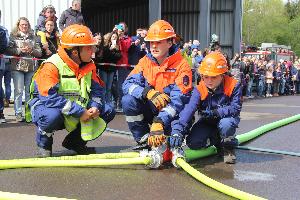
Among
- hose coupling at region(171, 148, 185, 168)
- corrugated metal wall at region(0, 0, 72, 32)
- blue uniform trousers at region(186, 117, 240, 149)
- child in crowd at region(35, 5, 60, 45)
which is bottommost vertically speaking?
hose coupling at region(171, 148, 185, 168)

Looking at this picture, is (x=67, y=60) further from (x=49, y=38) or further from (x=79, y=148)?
(x=49, y=38)

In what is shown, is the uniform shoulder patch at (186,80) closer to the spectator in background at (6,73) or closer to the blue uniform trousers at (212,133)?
the blue uniform trousers at (212,133)

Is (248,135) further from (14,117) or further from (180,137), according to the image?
(14,117)

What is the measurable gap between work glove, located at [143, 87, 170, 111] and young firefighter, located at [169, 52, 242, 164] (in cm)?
21

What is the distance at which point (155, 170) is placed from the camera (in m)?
4.97

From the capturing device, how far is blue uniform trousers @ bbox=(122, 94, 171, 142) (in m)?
5.44

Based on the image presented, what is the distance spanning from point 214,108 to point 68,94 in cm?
156

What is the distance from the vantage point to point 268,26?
6969 cm

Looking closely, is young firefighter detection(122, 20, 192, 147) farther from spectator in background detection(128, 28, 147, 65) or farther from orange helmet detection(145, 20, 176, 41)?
spectator in background detection(128, 28, 147, 65)

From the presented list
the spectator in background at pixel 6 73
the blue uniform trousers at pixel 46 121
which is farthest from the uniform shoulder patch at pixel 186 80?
the spectator in background at pixel 6 73

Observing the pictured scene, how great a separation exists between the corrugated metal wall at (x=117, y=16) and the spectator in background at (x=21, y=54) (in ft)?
43.0

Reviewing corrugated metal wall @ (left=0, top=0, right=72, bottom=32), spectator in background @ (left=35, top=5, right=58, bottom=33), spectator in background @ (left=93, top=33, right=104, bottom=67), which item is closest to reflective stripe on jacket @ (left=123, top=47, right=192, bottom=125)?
spectator in background @ (left=35, top=5, right=58, bottom=33)

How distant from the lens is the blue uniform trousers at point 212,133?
5.32 metres

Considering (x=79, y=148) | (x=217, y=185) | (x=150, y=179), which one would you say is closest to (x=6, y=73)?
(x=79, y=148)
